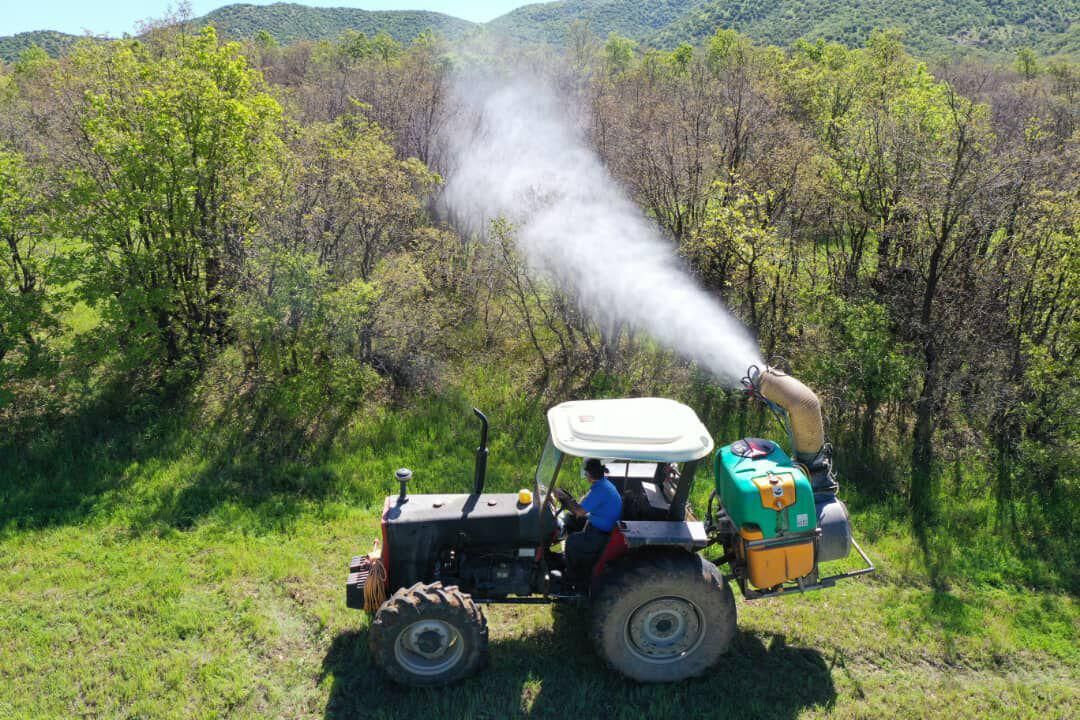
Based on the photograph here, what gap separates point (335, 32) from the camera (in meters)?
89.8

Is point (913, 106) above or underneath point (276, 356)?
above

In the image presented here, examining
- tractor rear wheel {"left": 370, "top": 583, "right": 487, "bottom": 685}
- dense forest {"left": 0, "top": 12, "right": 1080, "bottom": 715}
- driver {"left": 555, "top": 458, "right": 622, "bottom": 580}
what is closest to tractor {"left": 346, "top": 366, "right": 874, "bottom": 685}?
tractor rear wheel {"left": 370, "top": 583, "right": 487, "bottom": 685}

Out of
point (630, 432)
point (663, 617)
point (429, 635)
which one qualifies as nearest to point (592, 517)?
point (630, 432)

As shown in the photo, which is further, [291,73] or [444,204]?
[291,73]

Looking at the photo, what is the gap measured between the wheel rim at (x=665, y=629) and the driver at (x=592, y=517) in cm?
64

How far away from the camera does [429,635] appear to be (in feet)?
19.1

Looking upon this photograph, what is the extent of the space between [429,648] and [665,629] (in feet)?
6.86

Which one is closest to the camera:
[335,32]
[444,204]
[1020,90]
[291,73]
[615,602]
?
[615,602]

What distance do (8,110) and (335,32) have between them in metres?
81.3

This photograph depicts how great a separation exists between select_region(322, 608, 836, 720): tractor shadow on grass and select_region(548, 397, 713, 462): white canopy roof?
2092mm

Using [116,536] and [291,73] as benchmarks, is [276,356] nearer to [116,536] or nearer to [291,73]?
[116,536]

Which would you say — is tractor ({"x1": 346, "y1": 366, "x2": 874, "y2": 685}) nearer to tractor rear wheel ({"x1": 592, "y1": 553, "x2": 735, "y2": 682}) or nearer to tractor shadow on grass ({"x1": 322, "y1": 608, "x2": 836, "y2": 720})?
tractor rear wheel ({"x1": 592, "y1": 553, "x2": 735, "y2": 682})

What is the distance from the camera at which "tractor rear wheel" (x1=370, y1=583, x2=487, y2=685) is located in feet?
18.4

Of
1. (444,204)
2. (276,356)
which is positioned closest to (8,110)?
(444,204)
